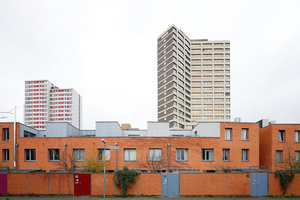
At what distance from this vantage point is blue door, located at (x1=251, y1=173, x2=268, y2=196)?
776 inches

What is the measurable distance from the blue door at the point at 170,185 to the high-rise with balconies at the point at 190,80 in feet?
202

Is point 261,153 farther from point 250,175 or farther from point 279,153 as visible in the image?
point 250,175

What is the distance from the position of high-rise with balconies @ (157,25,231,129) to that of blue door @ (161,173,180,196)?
6159cm

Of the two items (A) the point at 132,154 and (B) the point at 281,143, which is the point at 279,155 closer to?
(B) the point at 281,143

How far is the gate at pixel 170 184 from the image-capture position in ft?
63.7

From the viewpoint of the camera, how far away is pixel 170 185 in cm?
1947

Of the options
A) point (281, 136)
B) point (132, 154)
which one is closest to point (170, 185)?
point (132, 154)

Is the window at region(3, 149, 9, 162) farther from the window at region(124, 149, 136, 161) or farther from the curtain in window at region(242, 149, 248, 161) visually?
the curtain in window at region(242, 149, 248, 161)

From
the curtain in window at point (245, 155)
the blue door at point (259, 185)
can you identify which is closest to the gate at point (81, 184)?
the blue door at point (259, 185)

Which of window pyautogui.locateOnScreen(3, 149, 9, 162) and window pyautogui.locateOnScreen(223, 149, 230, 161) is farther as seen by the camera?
window pyautogui.locateOnScreen(223, 149, 230, 161)

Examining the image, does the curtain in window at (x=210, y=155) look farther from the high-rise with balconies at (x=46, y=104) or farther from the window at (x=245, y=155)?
the high-rise with balconies at (x=46, y=104)

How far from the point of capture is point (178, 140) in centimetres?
2756

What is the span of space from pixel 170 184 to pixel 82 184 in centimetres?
934

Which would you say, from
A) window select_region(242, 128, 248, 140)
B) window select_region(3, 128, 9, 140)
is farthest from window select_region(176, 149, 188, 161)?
window select_region(3, 128, 9, 140)
